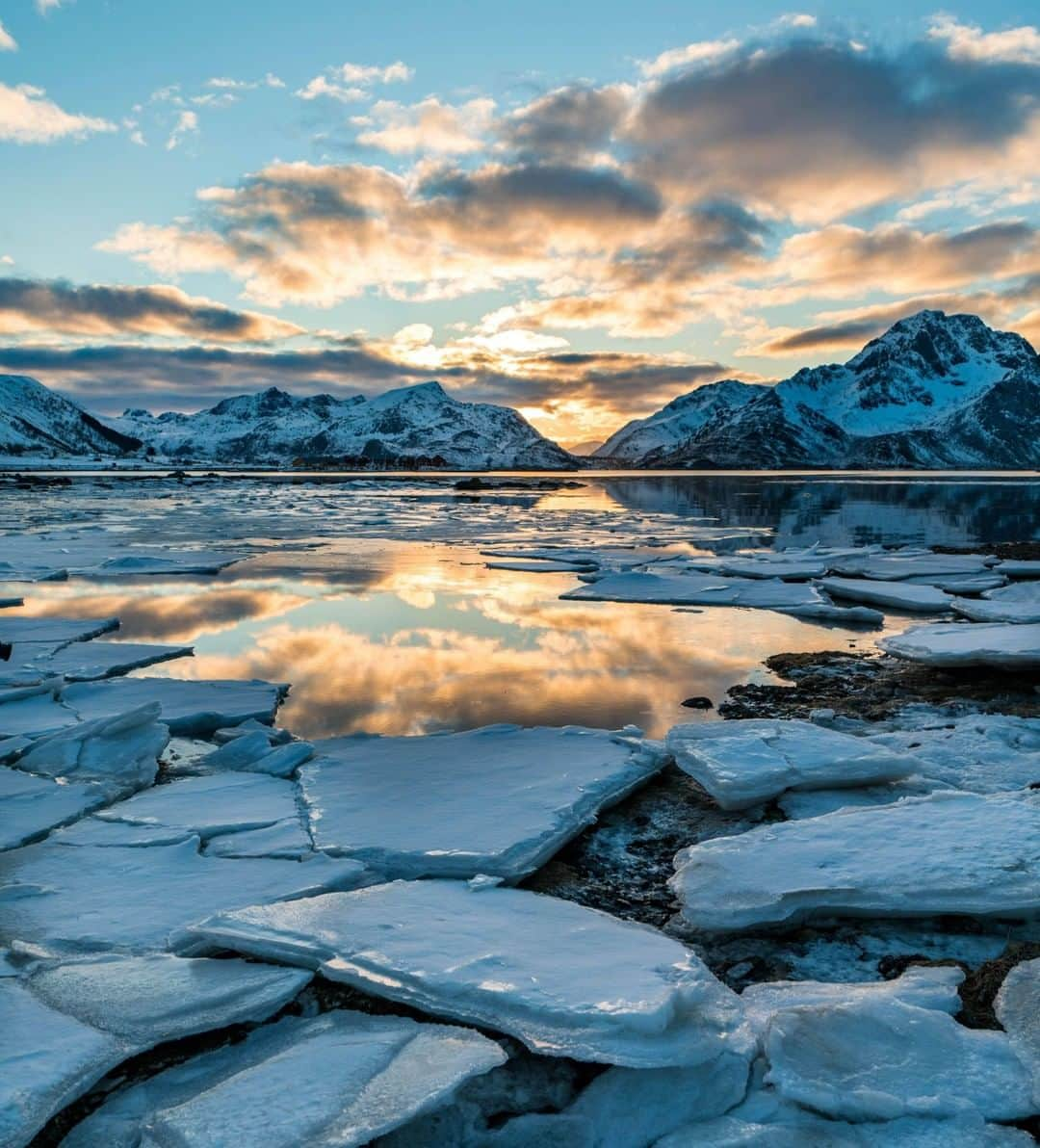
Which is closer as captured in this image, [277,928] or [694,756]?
[277,928]

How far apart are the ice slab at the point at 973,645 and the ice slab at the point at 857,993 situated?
4897 mm

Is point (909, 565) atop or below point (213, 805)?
atop

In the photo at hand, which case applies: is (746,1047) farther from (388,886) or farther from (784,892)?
(388,886)

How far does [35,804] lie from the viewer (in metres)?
4.36

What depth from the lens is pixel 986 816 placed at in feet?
13.0

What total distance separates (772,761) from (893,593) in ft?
25.4

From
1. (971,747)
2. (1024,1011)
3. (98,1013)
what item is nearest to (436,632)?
(971,747)

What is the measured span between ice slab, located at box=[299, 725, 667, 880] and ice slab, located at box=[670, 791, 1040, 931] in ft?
2.53

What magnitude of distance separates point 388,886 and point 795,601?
8.93 m

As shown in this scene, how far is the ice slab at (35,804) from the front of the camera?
13.2ft

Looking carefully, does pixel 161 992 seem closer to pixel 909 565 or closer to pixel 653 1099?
pixel 653 1099

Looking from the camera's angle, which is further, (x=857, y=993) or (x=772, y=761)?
(x=772, y=761)

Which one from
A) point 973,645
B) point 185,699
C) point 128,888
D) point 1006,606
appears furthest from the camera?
point 1006,606

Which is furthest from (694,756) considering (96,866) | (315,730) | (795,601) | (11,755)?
(795,601)
